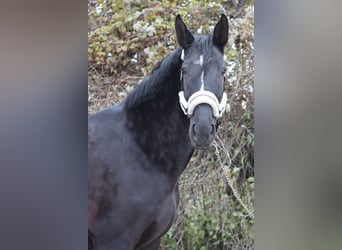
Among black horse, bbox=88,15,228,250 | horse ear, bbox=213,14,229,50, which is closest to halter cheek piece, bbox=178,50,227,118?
black horse, bbox=88,15,228,250

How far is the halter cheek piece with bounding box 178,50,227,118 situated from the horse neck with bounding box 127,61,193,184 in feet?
0.26

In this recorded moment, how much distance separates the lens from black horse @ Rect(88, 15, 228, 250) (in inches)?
132

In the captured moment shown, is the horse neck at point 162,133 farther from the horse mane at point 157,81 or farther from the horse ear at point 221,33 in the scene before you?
the horse ear at point 221,33

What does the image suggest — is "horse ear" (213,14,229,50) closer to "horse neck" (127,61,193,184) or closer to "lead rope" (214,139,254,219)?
"horse neck" (127,61,193,184)

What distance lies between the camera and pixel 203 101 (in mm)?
3309

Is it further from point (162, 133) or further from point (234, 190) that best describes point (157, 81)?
point (234, 190)

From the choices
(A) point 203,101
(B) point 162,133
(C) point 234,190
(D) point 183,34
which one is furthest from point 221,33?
(C) point 234,190

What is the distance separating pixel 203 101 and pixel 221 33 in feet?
1.20
